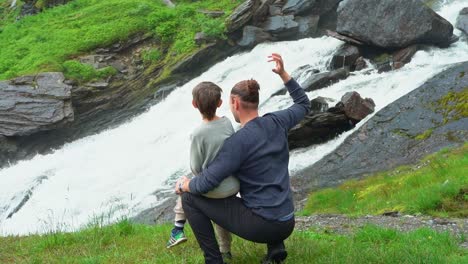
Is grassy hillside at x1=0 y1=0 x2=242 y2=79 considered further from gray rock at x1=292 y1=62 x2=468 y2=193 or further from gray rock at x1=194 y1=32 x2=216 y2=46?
gray rock at x1=292 y1=62 x2=468 y2=193

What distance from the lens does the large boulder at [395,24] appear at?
25.0m

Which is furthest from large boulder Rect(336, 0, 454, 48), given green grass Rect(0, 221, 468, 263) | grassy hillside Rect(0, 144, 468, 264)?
green grass Rect(0, 221, 468, 263)

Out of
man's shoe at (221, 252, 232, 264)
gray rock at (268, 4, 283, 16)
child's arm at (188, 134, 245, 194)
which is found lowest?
gray rock at (268, 4, 283, 16)

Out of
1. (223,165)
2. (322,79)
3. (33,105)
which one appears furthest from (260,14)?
(223,165)

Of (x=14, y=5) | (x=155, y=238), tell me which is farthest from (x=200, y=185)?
(x=14, y=5)

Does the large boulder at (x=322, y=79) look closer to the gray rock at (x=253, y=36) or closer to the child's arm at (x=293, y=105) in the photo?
the gray rock at (x=253, y=36)

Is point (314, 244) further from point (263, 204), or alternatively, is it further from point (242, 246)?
point (263, 204)

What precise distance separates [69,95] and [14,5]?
27345 mm

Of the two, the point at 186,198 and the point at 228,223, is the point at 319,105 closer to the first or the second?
the point at 186,198

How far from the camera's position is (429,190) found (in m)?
12.0

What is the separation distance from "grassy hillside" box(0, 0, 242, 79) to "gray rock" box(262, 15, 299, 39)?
9.95ft

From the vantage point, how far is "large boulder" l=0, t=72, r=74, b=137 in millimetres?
26016

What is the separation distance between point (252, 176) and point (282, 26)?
91.5ft

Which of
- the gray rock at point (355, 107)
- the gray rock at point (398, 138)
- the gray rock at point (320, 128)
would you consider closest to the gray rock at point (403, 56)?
the gray rock at point (398, 138)
